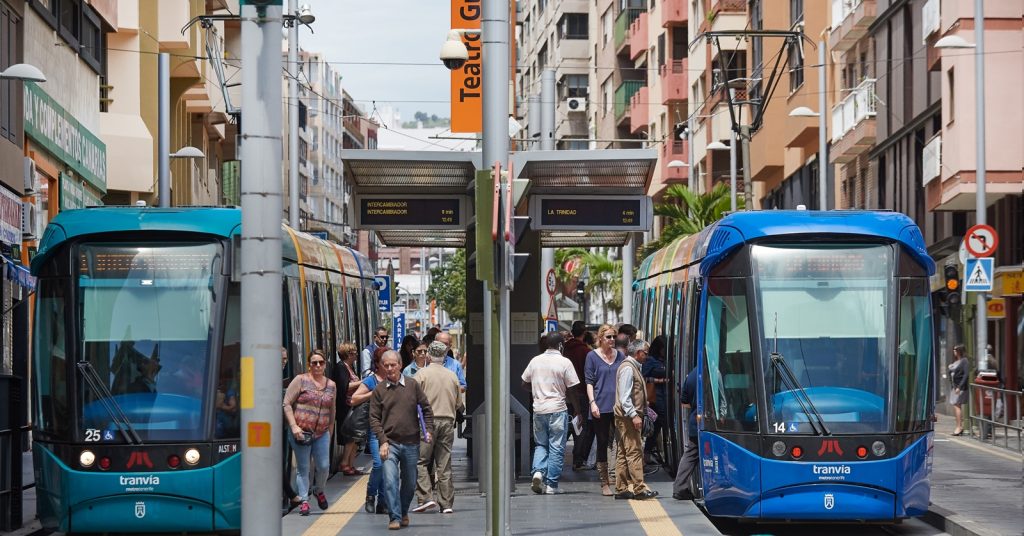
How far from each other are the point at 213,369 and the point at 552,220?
5395mm

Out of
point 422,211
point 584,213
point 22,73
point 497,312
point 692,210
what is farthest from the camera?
point 692,210

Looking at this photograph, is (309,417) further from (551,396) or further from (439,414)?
(551,396)

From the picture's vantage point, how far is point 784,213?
57.1ft

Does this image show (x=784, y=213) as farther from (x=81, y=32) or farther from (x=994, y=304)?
(x=81, y=32)

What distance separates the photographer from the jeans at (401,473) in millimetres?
16531

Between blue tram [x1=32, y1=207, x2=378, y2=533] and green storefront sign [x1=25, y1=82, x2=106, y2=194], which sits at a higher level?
green storefront sign [x1=25, y1=82, x2=106, y2=194]

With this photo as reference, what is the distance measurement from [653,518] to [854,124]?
1223 inches

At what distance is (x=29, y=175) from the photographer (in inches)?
1154

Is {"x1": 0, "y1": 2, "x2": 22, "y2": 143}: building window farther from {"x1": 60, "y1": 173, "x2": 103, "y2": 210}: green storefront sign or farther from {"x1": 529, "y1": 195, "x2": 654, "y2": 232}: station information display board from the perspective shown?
{"x1": 529, "y1": 195, "x2": 654, "y2": 232}: station information display board

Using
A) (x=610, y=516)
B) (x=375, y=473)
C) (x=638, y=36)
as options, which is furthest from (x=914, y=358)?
(x=638, y=36)

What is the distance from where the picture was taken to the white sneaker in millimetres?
17734

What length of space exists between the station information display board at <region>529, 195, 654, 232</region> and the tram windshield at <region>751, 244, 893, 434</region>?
366 cm

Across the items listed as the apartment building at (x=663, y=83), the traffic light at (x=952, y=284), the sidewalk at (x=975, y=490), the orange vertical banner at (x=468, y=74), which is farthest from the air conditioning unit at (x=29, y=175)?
the apartment building at (x=663, y=83)

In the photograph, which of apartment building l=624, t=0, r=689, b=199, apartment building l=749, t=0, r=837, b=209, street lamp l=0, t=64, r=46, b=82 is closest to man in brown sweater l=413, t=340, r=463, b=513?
street lamp l=0, t=64, r=46, b=82
